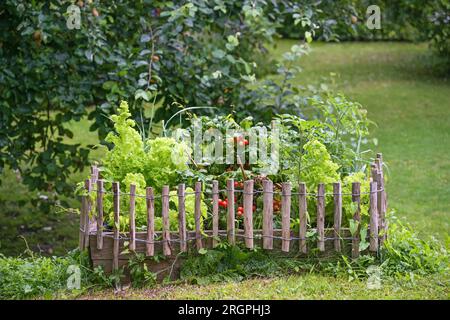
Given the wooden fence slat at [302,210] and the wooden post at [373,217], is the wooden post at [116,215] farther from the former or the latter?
the wooden post at [373,217]

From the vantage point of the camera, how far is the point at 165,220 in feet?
14.1

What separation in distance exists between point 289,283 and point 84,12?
2.89 metres

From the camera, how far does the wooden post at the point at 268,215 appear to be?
14.3ft

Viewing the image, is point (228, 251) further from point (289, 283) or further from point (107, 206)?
point (107, 206)

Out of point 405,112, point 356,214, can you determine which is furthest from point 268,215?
point 405,112

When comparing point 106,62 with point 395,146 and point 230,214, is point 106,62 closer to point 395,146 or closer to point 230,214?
point 230,214

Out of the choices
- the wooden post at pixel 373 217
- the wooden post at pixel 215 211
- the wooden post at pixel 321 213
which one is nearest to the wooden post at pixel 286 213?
the wooden post at pixel 321 213

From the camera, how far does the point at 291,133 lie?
493 cm

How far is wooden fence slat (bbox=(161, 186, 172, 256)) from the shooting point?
14.0ft

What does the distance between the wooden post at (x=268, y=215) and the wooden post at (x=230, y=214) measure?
180mm

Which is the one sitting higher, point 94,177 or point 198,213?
point 94,177

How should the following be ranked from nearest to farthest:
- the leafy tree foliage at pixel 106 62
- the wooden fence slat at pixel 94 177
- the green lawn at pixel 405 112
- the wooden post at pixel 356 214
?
1. the wooden post at pixel 356 214
2. the wooden fence slat at pixel 94 177
3. the leafy tree foliage at pixel 106 62
4. the green lawn at pixel 405 112

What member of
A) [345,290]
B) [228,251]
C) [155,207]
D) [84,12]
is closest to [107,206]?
[155,207]

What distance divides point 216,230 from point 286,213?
0.41 metres
